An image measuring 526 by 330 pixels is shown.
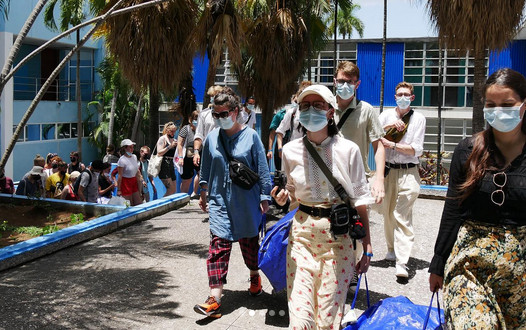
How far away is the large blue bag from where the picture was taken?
4.28 metres

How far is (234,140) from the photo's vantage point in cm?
488

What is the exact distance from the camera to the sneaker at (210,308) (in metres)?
4.64

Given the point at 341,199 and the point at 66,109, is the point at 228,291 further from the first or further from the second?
the point at 66,109

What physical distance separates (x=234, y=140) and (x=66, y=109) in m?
29.1

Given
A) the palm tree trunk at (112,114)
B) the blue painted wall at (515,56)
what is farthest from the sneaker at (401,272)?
the palm tree trunk at (112,114)

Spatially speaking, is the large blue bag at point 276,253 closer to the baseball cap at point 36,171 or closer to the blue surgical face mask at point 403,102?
the blue surgical face mask at point 403,102

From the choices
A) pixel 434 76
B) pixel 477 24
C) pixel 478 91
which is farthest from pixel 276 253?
pixel 434 76

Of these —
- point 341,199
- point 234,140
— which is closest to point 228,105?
point 234,140

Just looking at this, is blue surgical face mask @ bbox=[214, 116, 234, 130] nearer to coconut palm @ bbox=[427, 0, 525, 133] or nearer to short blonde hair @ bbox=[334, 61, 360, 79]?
short blonde hair @ bbox=[334, 61, 360, 79]

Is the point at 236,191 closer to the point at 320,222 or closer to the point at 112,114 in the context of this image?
the point at 320,222

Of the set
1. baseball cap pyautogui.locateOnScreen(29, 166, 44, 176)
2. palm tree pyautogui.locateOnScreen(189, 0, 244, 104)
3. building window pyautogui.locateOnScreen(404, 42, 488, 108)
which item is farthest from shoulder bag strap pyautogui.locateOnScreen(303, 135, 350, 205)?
building window pyautogui.locateOnScreen(404, 42, 488, 108)

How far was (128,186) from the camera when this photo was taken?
9.97 m

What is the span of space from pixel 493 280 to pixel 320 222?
3.60ft

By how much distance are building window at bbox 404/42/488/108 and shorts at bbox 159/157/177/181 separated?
2061 cm
